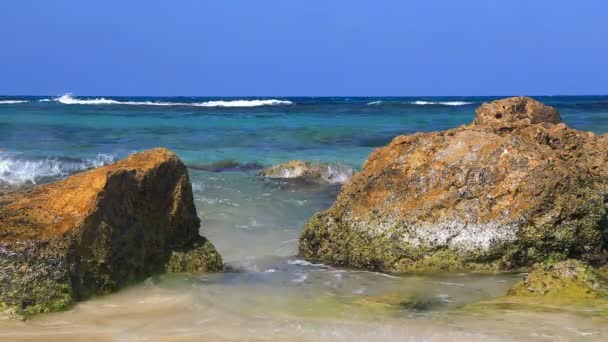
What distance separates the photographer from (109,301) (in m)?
4.00

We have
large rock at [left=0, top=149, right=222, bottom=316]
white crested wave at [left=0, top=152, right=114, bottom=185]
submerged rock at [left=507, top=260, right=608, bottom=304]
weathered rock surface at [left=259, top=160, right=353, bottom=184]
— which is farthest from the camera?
weathered rock surface at [left=259, top=160, right=353, bottom=184]

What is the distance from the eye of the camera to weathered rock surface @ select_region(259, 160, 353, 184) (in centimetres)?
1081

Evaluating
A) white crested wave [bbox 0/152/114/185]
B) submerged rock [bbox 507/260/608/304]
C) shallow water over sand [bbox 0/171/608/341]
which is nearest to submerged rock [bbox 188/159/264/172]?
white crested wave [bbox 0/152/114/185]

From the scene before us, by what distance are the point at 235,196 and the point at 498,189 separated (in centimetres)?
443

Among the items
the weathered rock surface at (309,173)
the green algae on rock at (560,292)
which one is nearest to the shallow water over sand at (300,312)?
the green algae on rock at (560,292)

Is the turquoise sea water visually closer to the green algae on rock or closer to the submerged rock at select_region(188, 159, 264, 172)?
the green algae on rock

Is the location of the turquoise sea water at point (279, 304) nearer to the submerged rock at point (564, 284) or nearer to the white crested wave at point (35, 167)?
the submerged rock at point (564, 284)

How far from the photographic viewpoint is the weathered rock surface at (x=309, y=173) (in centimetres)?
1081

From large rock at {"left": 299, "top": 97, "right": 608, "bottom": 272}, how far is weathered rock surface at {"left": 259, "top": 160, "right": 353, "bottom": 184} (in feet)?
17.1

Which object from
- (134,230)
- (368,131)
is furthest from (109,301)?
(368,131)

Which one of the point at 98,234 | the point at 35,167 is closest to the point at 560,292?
the point at 98,234

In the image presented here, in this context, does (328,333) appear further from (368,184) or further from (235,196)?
(235,196)

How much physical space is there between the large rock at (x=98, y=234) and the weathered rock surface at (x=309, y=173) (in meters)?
5.70

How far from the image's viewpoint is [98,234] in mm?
4105
